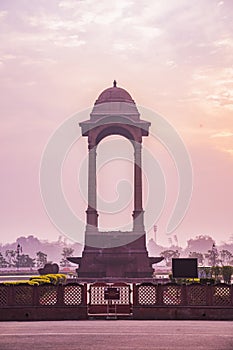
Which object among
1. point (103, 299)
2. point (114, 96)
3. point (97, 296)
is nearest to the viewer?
point (97, 296)

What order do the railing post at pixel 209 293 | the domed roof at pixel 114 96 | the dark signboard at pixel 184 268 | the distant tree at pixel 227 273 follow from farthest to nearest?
the domed roof at pixel 114 96 → the distant tree at pixel 227 273 → the dark signboard at pixel 184 268 → the railing post at pixel 209 293

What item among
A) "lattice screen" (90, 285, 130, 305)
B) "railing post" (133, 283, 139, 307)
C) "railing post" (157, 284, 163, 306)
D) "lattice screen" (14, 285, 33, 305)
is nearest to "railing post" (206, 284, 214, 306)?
"railing post" (157, 284, 163, 306)

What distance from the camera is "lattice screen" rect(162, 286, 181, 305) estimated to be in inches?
846

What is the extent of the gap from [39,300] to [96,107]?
3495 centimetres

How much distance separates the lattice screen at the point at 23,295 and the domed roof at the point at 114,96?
3501 cm

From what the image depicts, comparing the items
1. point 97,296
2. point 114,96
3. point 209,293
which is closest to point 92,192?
point 114,96

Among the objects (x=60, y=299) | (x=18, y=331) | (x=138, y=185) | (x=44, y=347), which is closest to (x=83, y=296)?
(x=60, y=299)

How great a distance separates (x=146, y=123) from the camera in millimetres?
54062

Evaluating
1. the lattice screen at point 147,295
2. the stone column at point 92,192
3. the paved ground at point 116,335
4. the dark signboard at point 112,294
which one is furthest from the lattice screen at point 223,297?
the stone column at point 92,192

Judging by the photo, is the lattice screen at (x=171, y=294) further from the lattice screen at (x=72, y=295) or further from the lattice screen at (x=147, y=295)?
the lattice screen at (x=72, y=295)

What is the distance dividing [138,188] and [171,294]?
→ 33.0 meters

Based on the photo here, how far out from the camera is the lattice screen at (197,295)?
21391 millimetres

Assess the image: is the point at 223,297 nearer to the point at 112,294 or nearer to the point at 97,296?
the point at 112,294

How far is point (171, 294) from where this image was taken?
70.8ft
